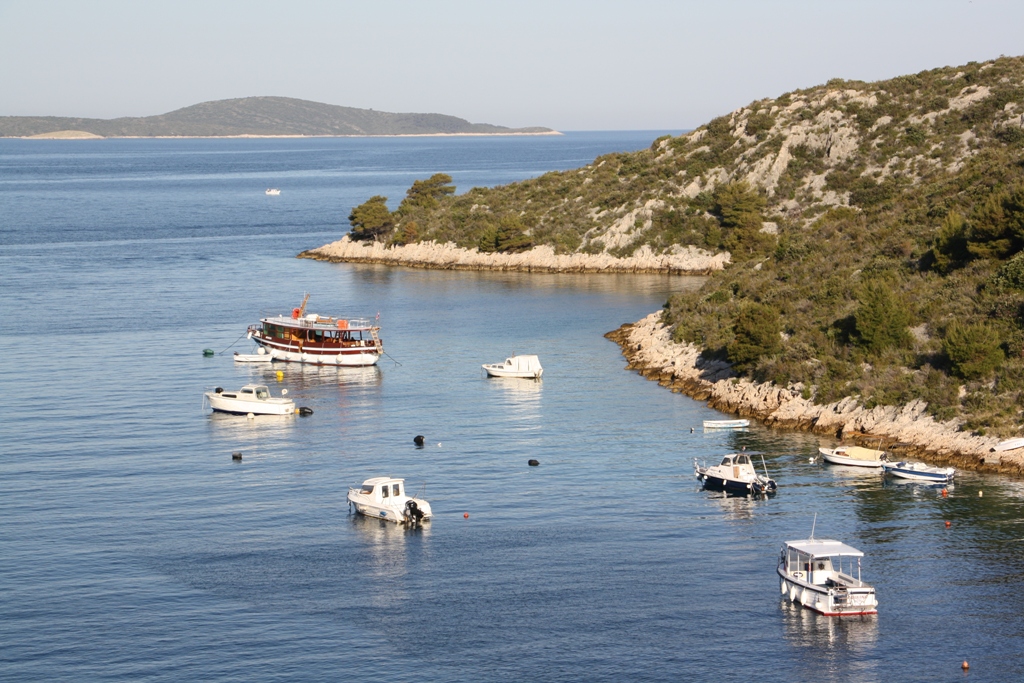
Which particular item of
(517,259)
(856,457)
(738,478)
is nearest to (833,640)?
(738,478)

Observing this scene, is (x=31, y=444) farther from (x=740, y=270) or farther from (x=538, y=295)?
(x=538, y=295)

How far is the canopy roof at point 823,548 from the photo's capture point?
156ft

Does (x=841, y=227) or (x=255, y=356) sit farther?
(x=841, y=227)

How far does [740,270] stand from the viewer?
4400 inches

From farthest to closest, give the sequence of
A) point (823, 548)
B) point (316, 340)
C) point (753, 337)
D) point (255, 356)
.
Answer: point (316, 340), point (255, 356), point (753, 337), point (823, 548)

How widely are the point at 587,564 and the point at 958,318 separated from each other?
37298mm

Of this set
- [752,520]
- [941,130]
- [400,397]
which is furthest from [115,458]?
[941,130]

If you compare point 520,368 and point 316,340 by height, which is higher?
point 316,340

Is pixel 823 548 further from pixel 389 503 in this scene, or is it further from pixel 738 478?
pixel 389 503

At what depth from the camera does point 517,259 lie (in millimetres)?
166500

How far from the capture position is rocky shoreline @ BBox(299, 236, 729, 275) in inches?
6127

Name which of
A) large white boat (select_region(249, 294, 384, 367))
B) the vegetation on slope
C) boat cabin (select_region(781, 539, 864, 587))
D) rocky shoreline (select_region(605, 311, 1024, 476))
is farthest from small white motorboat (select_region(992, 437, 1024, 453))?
large white boat (select_region(249, 294, 384, 367))

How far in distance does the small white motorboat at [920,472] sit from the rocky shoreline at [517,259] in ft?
284

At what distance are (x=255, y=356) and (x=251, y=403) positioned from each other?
2102 cm
